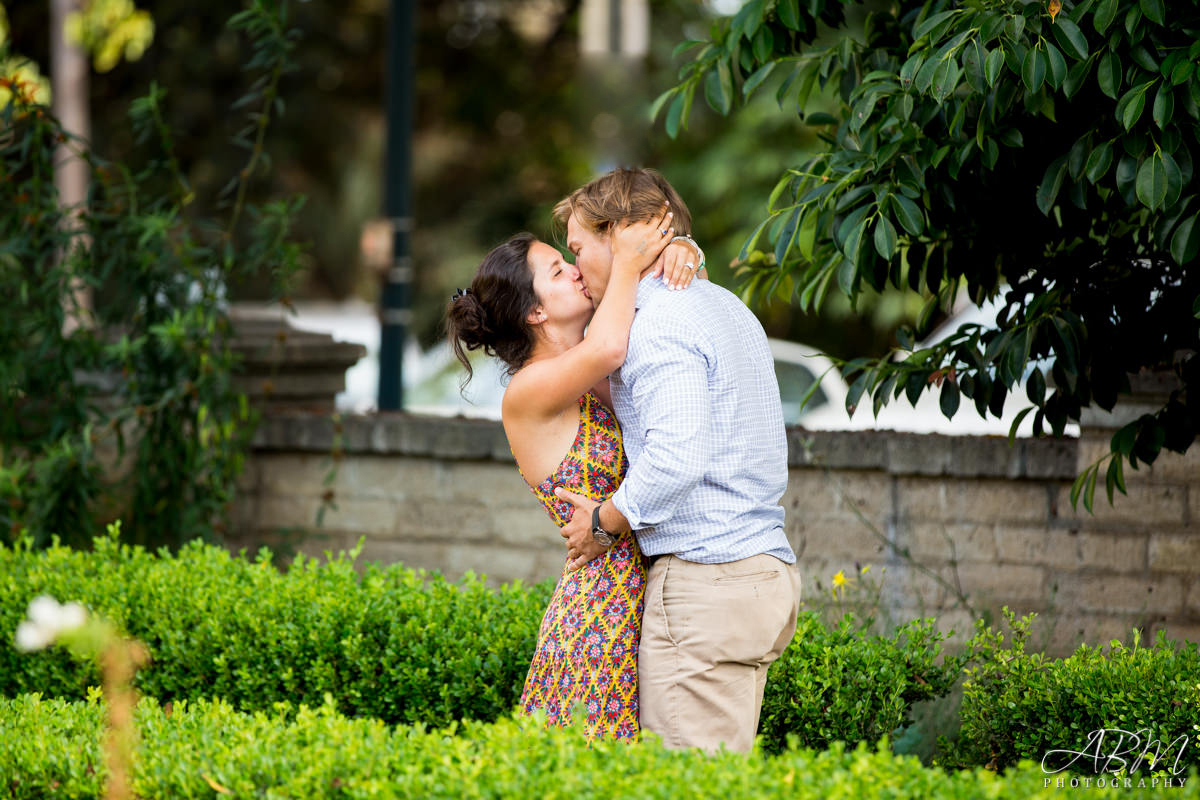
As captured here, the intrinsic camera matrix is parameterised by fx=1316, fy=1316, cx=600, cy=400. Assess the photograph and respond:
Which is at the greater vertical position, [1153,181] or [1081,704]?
[1153,181]

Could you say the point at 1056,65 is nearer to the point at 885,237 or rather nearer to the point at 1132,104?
the point at 1132,104

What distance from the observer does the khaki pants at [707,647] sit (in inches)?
112

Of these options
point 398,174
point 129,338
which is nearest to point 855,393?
point 129,338

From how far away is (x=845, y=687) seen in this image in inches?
137

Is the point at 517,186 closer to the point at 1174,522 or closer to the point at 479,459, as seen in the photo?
the point at 479,459

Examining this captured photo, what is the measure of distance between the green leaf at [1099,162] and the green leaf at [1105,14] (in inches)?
10.8

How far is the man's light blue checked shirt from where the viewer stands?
2750 mm

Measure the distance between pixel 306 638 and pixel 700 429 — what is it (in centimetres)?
167

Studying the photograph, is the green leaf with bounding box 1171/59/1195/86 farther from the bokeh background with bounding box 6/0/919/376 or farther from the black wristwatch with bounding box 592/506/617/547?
the bokeh background with bounding box 6/0/919/376

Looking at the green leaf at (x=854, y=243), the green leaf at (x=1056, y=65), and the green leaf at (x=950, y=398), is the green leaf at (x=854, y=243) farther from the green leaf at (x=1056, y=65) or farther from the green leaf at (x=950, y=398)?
the green leaf at (x=950, y=398)

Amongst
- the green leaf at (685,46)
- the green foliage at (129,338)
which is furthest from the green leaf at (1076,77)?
the green foliage at (129,338)

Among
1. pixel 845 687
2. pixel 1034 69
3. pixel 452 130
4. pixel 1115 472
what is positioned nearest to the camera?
pixel 1034 69

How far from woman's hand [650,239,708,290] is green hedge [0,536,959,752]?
1.18 meters

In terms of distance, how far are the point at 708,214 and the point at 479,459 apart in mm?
12223
